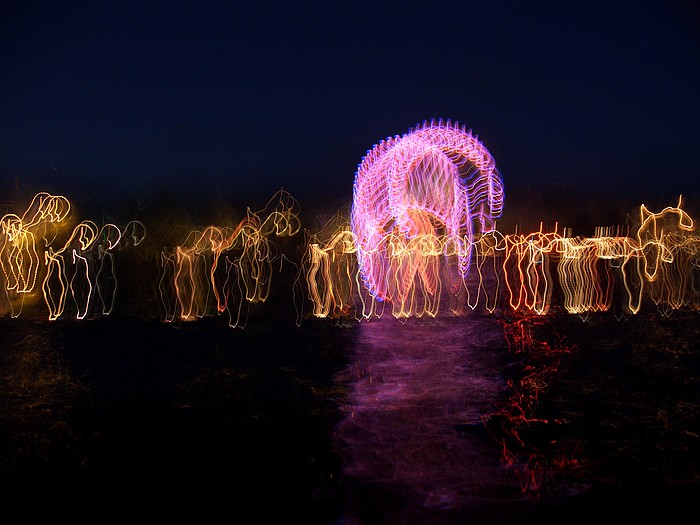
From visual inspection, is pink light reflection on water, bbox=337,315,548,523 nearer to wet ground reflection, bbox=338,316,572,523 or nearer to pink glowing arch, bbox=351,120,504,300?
wet ground reflection, bbox=338,316,572,523

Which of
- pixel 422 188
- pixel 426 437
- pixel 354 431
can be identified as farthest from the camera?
pixel 422 188

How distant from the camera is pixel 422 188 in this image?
1230 cm

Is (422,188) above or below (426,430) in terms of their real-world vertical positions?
above

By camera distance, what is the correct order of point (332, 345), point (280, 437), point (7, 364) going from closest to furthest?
1. point (280, 437)
2. point (7, 364)
3. point (332, 345)

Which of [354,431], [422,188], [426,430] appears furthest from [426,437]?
[422,188]

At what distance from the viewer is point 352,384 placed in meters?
5.81

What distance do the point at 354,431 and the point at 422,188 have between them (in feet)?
28.5

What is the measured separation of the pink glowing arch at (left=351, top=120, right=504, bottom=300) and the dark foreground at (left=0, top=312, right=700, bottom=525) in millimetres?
4154

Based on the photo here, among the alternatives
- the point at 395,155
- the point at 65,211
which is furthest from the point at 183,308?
the point at 395,155

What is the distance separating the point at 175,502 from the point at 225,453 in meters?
0.77

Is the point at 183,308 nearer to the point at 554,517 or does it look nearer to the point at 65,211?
the point at 65,211

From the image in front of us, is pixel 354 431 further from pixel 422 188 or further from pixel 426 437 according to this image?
pixel 422 188

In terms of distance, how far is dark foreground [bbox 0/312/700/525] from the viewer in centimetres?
310

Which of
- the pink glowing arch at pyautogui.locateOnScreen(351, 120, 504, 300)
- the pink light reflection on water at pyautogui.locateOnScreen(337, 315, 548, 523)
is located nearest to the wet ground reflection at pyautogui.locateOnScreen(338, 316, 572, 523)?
the pink light reflection on water at pyautogui.locateOnScreen(337, 315, 548, 523)
